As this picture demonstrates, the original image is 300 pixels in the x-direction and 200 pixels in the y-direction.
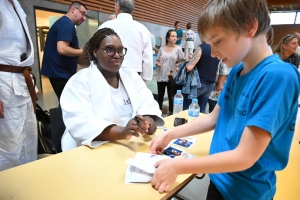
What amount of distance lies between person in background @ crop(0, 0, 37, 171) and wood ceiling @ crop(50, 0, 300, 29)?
12.3 feet

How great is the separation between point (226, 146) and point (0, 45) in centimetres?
154

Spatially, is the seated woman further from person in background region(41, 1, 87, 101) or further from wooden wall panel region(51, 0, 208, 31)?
wooden wall panel region(51, 0, 208, 31)

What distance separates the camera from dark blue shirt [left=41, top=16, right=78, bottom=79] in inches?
91.9

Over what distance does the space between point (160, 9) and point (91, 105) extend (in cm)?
688

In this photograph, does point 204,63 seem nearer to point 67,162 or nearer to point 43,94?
point 67,162

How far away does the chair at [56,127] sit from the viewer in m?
1.56

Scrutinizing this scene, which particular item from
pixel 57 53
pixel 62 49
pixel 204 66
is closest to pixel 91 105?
pixel 62 49

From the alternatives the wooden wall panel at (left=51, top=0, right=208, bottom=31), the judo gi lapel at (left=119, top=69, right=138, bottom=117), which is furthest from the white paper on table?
the wooden wall panel at (left=51, top=0, right=208, bottom=31)

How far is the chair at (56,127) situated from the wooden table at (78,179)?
0.56 meters

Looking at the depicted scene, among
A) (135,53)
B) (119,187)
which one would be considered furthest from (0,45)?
(135,53)

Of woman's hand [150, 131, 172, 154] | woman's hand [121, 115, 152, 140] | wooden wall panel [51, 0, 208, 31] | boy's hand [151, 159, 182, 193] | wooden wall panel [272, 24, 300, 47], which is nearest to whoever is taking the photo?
boy's hand [151, 159, 182, 193]

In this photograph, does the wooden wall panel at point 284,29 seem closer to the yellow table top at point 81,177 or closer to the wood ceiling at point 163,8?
the wood ceiling at point 163,8

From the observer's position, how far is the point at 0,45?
1.37 metres

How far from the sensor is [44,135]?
1.93 meters
